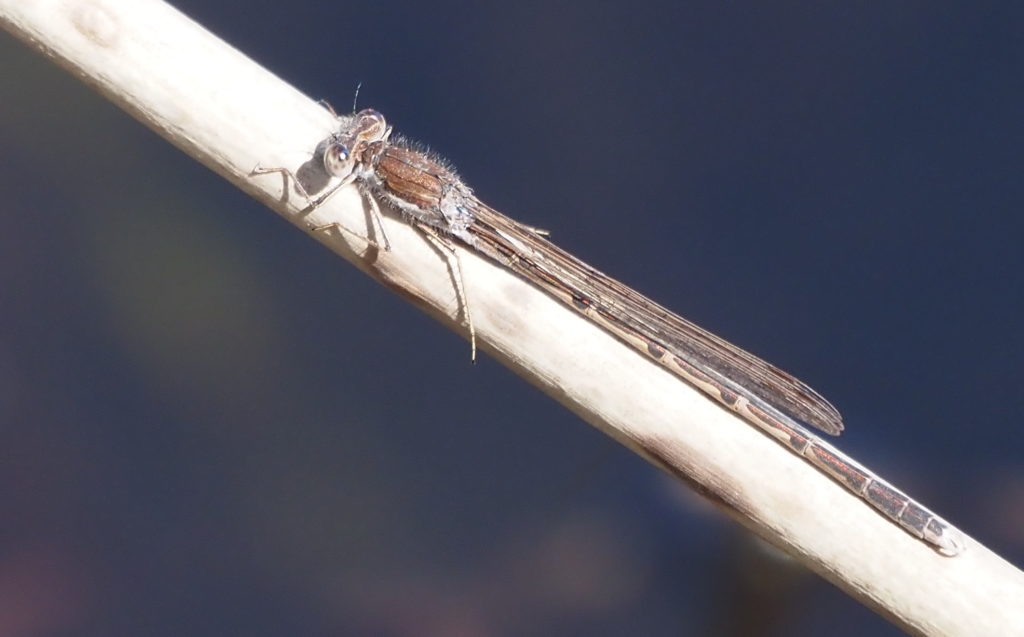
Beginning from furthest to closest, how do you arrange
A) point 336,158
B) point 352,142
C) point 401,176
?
1. point 401,176
2. point 352,142
3. point 336,158

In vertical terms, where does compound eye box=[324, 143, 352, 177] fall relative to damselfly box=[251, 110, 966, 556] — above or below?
below

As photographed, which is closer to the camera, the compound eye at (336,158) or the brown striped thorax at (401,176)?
the compound eye at (336,158)

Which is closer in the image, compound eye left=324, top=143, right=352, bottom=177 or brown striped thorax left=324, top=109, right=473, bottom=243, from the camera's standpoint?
compound eye left=324, top=143, right=352, bottom=177

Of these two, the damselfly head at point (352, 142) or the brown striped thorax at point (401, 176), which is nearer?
the damselfly head at point (352, 142)

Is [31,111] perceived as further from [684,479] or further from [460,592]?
[684,479]

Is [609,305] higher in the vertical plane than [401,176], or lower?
higher

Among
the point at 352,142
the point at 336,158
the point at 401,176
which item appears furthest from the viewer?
the point at 401,176

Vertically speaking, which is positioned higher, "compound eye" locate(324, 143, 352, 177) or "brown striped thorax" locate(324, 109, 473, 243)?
"brown striped thorax" locate(324, 109, 473, 243)

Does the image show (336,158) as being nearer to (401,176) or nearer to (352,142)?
(352,142)

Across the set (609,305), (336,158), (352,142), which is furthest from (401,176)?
(609,305)

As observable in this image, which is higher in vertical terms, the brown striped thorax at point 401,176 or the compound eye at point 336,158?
the brown striped thorax at point 401,176

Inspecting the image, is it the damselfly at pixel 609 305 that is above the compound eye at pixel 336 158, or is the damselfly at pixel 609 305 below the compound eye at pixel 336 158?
above

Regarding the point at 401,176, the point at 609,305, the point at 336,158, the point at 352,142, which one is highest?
the point at 609,305
